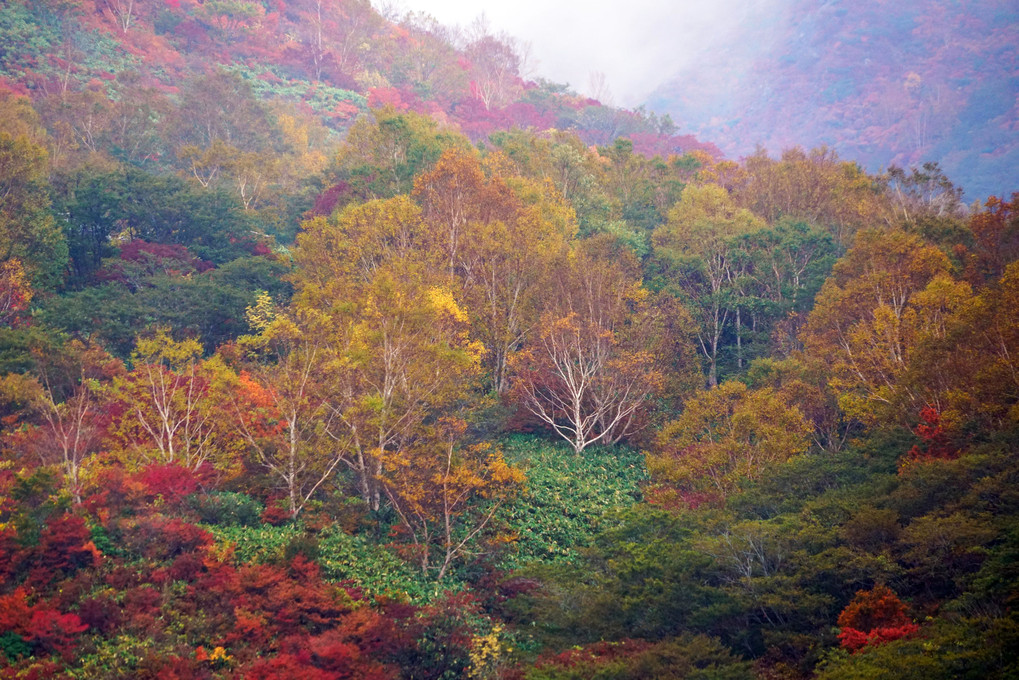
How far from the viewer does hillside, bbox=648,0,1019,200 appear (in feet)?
299

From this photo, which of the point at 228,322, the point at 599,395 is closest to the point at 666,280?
the point at 599,395

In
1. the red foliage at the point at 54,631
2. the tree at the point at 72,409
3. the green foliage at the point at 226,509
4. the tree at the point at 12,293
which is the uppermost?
the tree at the point at 12,293

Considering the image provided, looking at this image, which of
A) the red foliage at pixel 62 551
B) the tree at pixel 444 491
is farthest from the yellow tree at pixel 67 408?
the tree at pixel 444 491

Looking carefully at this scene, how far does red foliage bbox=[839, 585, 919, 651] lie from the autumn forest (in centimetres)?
8

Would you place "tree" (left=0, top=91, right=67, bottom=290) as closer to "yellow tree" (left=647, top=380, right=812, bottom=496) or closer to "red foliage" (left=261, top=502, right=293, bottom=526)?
"red foliage" (left=261, top=502, right=293, bottom=526)

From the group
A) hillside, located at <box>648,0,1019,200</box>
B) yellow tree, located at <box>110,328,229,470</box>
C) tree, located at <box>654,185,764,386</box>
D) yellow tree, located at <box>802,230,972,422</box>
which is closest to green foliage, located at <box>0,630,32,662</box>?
yellow tree, located at <box>110,328,229,470</box>

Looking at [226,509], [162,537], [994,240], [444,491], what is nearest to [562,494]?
[444,491]

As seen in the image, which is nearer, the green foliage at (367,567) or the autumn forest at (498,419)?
the autumn forest at (498,419)

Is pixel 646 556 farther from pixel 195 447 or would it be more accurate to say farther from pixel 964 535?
pixel 195 447

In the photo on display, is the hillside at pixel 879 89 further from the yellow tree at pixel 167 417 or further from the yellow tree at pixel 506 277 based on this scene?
the yellow tree at pixel 167 417

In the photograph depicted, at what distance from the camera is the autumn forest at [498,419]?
59.4ft

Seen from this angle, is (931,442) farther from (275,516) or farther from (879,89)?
(879,89)

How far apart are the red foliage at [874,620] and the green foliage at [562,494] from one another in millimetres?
9095

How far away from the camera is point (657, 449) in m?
30.8
